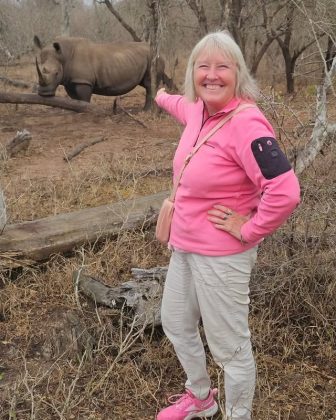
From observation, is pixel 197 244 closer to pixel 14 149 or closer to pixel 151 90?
pixel 14 149

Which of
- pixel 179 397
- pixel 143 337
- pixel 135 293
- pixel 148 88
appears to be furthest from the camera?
pixel 148 88

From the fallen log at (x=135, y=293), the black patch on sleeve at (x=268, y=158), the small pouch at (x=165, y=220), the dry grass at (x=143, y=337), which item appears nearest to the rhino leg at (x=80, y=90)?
the dry grass at (x=143, y=337)

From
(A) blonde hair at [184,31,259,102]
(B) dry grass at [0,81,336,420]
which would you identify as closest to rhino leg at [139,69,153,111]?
(B) dry grass at [0,81,336,420]

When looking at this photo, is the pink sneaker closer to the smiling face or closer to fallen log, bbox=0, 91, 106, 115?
the smiling face

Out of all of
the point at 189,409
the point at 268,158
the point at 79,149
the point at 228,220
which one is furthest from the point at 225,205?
the point at 79,149

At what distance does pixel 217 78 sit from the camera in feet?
6.63

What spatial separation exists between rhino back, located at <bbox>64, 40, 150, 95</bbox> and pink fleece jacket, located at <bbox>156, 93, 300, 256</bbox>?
8.45 meters

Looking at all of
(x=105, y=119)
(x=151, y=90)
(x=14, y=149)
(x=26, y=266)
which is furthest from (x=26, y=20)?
(x=26, y=266)

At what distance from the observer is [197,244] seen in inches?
83.6

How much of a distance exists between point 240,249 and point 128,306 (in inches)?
47.4

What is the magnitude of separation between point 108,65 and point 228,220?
364 inches

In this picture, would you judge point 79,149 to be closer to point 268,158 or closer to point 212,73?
point 212,73

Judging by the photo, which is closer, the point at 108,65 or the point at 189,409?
the point at 189,409

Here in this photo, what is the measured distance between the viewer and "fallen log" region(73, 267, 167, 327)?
9.99 ft
